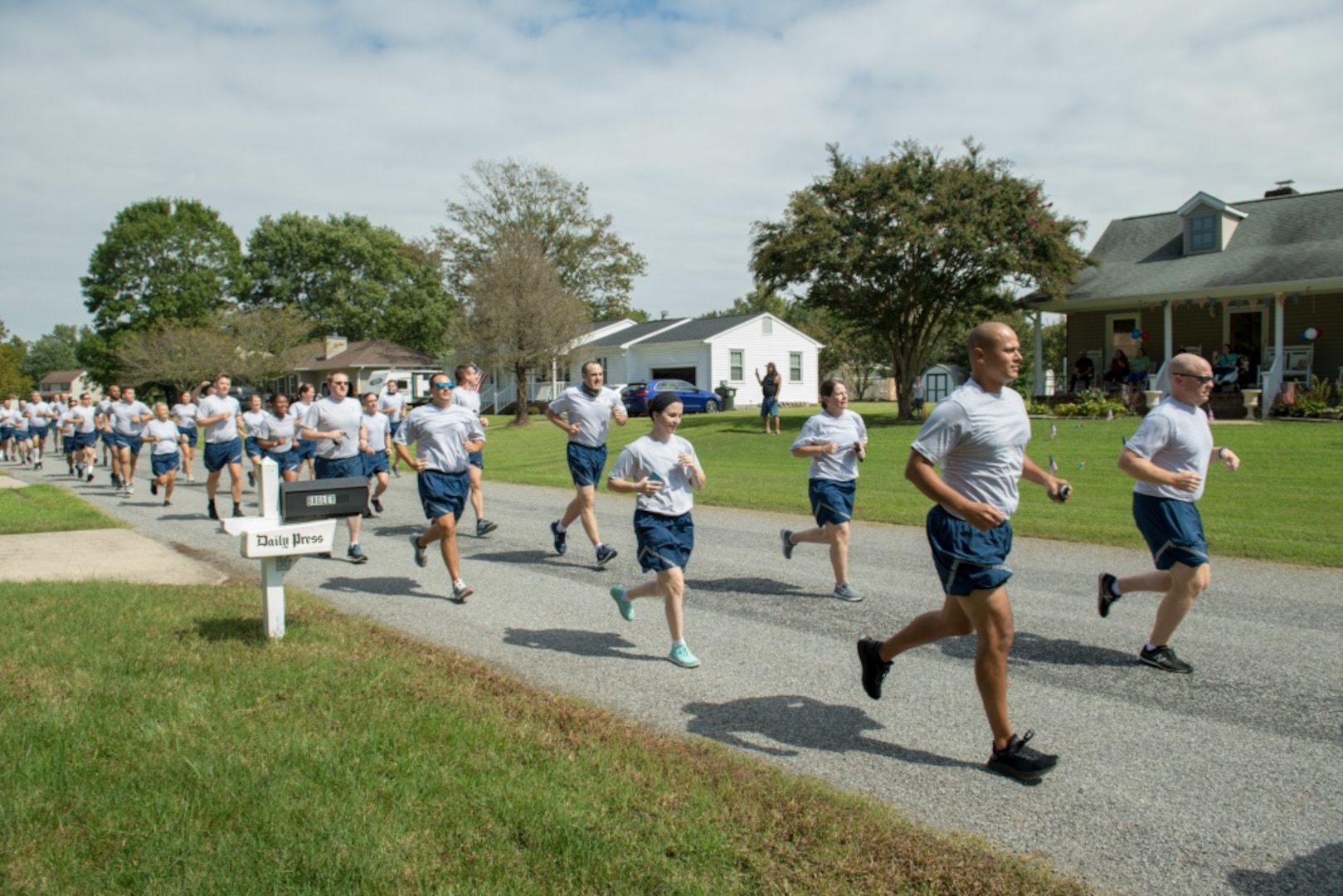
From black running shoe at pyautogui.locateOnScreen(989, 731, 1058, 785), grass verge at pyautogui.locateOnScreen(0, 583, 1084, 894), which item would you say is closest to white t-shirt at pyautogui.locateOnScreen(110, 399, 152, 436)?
grass verge at pyautogui.locateOnScreen(0, 583, 1084, 894)

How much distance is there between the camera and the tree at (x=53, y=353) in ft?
482

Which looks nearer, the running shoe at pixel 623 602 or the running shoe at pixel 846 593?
the running shoe at pixel 623 602

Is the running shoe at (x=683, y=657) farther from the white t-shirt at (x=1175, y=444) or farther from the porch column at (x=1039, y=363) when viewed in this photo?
the porch column at (x=1039, y=363)

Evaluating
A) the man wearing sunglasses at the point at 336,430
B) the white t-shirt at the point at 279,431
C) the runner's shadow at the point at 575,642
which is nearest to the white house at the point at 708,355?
the white t-shirt at the point at 279,431

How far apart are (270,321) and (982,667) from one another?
5534cm

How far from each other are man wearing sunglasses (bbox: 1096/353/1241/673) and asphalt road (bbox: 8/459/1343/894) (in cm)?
31

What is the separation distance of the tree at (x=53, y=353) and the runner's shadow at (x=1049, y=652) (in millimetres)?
165142

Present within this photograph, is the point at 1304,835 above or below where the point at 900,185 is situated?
below

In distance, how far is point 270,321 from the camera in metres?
53.9

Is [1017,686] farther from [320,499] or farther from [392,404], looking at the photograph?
[392,404]

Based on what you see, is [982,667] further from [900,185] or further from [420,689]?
[900,185]

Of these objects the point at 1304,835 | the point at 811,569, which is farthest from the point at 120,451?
the point at 1304,835

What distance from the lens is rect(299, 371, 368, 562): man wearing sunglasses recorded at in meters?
11.2

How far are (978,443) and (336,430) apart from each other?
8.69m
